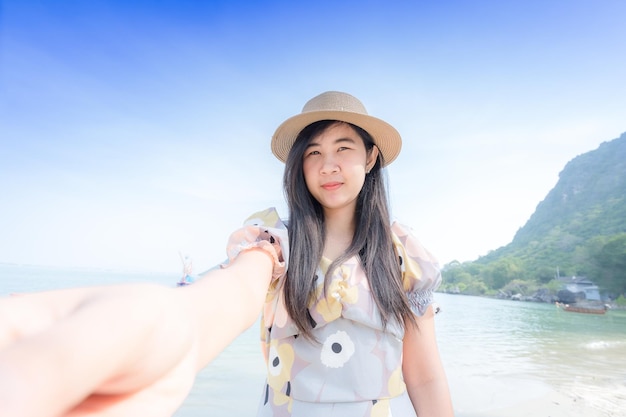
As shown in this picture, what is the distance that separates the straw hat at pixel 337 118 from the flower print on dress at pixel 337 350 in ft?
2.74

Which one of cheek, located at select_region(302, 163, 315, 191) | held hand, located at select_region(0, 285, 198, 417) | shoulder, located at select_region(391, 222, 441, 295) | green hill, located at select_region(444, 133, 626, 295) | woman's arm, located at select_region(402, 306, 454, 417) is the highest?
green hill, located at select_region(444, 133, 626, 295)

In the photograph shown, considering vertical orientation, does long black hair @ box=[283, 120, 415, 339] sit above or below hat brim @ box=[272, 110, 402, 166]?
below

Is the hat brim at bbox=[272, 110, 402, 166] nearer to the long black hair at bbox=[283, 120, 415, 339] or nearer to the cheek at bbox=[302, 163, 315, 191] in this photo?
the long black hair at bbox=[283, 120, 415, 339]

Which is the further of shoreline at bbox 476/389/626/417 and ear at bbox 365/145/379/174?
shoreline at bbox 476/389/626/417

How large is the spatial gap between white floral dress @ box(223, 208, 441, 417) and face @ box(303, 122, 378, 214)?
231 mm

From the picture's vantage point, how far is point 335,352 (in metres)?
1.38

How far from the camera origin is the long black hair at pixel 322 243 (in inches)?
54.7

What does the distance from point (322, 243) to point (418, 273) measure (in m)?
0.40

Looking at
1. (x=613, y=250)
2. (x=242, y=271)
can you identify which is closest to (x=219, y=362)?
(x=242, y=271)

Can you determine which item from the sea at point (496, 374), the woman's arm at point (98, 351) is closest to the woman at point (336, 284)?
the woman's arm at point (98, 351)

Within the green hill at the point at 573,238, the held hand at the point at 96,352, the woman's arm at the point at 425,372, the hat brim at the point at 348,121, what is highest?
the green hill at the point at 573,238

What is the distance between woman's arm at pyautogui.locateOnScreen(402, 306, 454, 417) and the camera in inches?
57.2

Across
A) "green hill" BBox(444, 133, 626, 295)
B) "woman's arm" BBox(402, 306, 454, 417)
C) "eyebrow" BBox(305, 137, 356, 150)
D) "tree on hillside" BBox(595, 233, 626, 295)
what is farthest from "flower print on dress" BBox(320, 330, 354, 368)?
"green hill" BBox(444, 133, 626, 295)

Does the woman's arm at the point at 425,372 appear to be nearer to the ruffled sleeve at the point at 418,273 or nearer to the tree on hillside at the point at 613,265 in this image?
the ruffled sleeve at the point at 418,273
